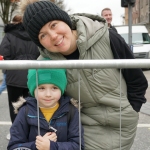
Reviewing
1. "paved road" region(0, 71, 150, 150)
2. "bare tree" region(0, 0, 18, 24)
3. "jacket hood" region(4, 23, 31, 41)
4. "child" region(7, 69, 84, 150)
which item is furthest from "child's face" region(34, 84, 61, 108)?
"bare tree" region(0, 0, 18, 24)

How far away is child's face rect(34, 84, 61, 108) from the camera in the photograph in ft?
5.43

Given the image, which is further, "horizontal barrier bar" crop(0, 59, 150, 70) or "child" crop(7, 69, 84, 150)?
"child" crop(7, 69, 84, 150)

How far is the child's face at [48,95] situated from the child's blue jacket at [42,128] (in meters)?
0.06

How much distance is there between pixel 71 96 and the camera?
5.74ft

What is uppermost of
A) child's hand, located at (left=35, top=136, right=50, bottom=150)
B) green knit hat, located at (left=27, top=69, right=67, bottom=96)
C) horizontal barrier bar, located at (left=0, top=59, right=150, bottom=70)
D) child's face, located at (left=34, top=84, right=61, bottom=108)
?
horizontal barrier bar, located at (left=0, top=59, right=150, bottom=70)

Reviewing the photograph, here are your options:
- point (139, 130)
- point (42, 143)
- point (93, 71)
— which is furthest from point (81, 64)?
point (139, 130)

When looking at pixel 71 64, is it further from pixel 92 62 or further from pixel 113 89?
pixel 113 89

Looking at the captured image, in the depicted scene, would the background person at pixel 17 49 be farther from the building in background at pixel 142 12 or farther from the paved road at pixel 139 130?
the building in background at pixel 142 12

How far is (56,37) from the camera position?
1.58 m

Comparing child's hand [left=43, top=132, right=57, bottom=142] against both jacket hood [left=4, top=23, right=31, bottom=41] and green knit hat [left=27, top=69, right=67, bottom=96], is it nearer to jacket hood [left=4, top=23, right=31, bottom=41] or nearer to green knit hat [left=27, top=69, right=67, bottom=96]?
green knit hat [left=27, top=69, right=67, bottom=96]

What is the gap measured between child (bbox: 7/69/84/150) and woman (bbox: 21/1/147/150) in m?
0.08

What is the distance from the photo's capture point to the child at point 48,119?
5.41ft

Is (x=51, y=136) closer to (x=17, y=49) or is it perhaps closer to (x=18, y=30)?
(x=17, y=49)

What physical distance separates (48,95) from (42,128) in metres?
0.20
